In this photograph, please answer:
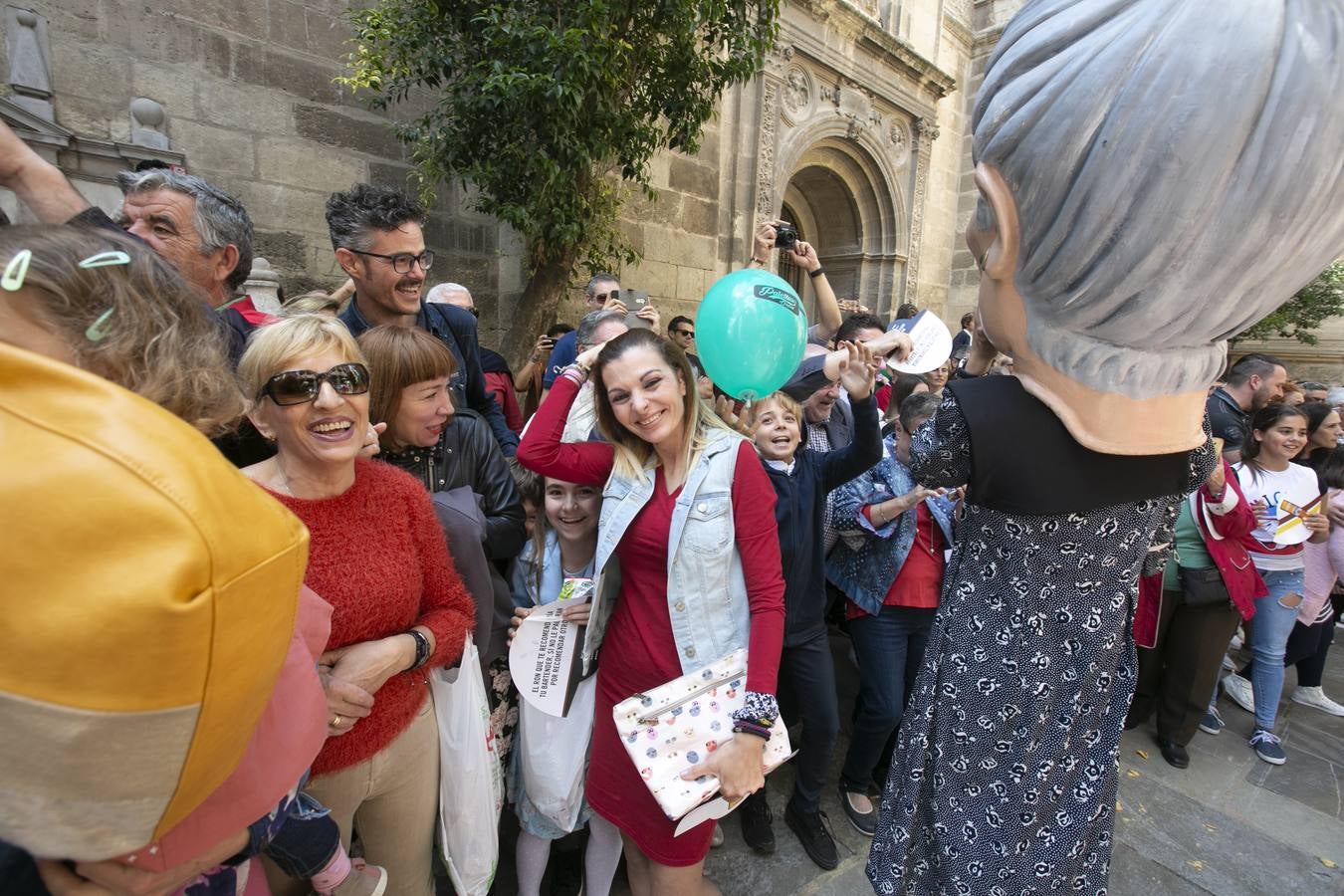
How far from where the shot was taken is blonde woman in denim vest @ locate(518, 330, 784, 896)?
166 cm

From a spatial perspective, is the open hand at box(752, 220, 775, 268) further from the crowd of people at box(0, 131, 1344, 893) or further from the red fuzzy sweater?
the red fuzzy sweater

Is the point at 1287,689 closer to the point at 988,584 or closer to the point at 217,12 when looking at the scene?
the point at 988,584

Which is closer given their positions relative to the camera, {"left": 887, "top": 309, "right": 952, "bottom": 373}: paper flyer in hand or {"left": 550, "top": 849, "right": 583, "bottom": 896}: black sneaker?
{"left": 887, "top": 309, "right": 952, "bottom": 373}: paper flyer in hand

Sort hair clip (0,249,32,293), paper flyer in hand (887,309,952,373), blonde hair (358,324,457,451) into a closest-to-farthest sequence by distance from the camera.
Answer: hair clip (0,249,32,293)
blonde hair (358,324,457,451)
paper flyer in hand (887,309,952,373)

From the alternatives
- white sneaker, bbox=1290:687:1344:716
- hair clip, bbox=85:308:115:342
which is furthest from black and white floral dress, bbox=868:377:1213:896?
white sneaker, bbox=1290:687:1344:716

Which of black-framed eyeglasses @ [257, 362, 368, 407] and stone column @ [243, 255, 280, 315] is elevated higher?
stone column @ [243, 255, 280, 315]

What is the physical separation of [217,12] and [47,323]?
4.47 meters

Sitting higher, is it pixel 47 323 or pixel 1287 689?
pixel 47 323

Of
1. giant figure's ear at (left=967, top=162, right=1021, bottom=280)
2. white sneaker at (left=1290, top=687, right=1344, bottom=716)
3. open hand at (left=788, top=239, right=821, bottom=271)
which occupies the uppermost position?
open hand at (left=788, top=239, right=821, bottom=271)

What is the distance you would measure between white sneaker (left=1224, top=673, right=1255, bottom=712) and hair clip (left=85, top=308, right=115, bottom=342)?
205 inches

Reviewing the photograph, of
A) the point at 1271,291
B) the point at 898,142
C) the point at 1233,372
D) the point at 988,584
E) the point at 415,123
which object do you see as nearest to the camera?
the point at 1271,291

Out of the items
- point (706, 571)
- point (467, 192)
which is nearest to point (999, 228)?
point (706, 571)

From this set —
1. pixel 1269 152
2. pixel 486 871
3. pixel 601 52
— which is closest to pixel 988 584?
pixel 1269 152

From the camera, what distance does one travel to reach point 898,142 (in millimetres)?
8555
